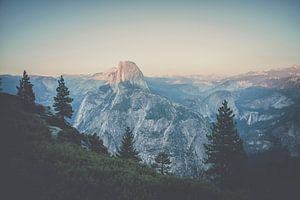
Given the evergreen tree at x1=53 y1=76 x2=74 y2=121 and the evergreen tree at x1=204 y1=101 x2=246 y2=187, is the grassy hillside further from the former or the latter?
the evergreen tree at x1=53 y1=76 x2=74 y2=121

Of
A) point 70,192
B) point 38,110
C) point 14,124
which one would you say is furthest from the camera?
point 38,110

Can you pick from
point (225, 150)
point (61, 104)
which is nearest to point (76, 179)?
point (225, 150)

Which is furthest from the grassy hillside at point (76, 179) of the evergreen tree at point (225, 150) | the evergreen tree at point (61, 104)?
the evergreen tree at point (61, 104)

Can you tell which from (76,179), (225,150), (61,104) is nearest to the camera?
(76,179)

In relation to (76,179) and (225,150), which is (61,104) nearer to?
(225,150)

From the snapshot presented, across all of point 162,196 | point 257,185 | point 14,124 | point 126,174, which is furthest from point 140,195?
point 14,124

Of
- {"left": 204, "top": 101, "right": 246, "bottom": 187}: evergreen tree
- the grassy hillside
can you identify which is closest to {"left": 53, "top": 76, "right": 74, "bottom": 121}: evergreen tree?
{"left": 204, "top": 101, "right": 246, "bottom": 187}: evergreen tree

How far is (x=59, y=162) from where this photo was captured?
1666 cm

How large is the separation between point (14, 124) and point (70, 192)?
503 inches

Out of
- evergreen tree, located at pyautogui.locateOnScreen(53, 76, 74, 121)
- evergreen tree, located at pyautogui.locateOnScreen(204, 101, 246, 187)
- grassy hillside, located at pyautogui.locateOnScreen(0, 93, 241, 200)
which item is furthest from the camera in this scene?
evergreen tree, located at pyautogui.locateOnScreen(53, 76, 74, 121)

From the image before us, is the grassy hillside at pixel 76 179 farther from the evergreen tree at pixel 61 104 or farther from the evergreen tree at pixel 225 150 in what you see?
the evergreen tree at pixel 61 104

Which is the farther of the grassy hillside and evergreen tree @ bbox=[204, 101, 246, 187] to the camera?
evergreen tree @ bbox=[204, 101, 246, 187]

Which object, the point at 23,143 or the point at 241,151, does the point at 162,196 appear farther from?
the point at 241,151

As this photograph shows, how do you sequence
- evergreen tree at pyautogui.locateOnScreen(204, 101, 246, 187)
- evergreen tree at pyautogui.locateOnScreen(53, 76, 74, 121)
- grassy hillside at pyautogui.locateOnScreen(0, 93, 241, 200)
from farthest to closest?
evergreen tree at pyautogui.locateOnScreen(53, 76, 74, 121) < evergreen tree at pyautogui.locateOnScreen(204, 101, 246, 187) < grassy hillside at pyautogui.locateOnScreen(0, 93, 241, 200)
